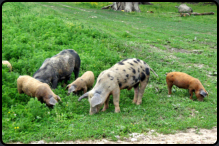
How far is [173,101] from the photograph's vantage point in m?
9.48

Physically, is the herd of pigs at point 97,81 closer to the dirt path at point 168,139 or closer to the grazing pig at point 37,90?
the grazing pig at point 37,90

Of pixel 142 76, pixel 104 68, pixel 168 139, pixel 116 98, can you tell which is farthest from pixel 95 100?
pixel 104 68

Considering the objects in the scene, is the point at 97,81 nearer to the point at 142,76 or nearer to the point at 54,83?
the point at 142,76

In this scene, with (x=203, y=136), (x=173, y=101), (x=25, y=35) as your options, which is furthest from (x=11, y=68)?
(x=203, y=136)

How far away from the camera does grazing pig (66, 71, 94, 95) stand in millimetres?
9543

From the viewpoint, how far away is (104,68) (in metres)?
12.2

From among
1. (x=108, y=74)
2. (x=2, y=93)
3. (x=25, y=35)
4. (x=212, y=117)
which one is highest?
(x=25, y=35)

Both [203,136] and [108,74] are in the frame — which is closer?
[203,136]

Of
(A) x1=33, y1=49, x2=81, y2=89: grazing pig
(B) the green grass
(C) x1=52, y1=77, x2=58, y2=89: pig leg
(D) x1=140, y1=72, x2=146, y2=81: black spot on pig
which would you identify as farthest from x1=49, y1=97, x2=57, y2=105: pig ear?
(D) x1=140, y1=72, x2=146, y2=81: black spot on pig

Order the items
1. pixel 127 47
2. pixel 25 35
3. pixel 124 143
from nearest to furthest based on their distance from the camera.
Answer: pixel 124 143 → pixel 25 35 → pixel 127 47

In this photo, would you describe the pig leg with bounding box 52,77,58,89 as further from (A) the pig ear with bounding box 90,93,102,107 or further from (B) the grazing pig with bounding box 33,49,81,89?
(A) the pig ear with bounding box 90,93,102,107

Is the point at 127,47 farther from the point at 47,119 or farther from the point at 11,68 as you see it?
the point at 47,119

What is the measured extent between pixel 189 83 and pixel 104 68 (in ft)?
13.0

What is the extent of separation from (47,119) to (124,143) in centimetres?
247
